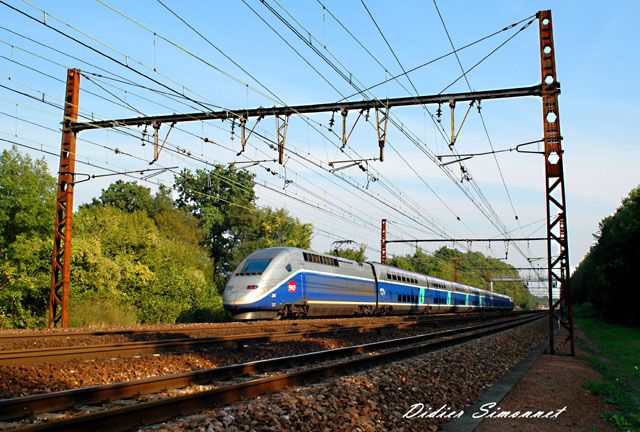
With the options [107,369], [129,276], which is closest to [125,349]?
[107,369]

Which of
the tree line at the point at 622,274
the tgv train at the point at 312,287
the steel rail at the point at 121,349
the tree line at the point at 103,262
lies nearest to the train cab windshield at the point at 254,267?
the tgv train at the point at 312,287

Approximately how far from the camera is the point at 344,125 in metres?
20.3

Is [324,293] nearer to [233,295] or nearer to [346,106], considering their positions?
[233,295]

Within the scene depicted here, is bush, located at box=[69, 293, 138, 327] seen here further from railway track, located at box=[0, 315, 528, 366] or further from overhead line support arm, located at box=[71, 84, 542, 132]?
railway track, located at box=[0, 315, 528, 366]

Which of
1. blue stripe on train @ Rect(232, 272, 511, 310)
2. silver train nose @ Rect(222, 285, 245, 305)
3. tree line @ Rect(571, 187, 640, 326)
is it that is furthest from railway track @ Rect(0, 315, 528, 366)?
tree line @ Rect(571, 187, 640, 326)

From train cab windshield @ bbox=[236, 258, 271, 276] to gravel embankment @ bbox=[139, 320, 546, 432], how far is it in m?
13.0

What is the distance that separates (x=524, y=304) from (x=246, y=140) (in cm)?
16775

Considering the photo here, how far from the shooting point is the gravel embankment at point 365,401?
7.01 metres

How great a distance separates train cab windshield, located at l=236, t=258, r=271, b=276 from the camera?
2552 centimetres

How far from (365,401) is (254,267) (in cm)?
1779

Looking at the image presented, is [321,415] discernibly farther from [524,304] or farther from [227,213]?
[524,304]

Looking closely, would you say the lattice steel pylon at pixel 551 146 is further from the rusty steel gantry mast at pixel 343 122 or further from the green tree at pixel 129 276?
the green tree at pixel 129 276

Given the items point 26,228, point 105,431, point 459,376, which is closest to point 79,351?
point 105,431

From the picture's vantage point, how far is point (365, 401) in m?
8.51
